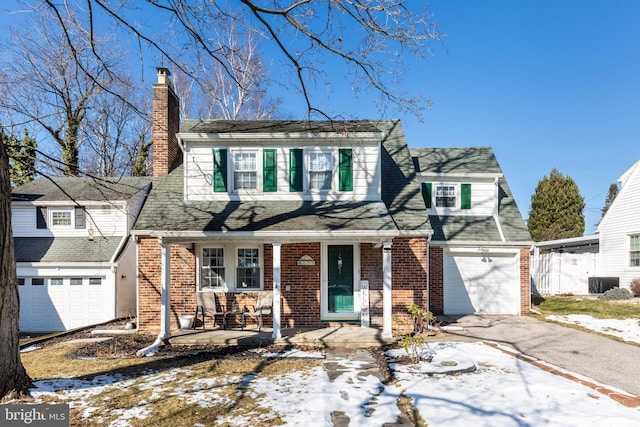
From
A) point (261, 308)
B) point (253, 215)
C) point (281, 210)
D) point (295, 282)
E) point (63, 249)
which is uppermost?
point (281, 210)

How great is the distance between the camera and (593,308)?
1431cm

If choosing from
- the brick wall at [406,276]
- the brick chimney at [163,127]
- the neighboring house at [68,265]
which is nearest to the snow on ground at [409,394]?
the brick wall at [406,276]

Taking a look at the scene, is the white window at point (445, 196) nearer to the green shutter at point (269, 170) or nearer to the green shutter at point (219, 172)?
the green shutter at point (269, 170)

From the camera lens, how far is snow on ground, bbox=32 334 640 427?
4.95 m

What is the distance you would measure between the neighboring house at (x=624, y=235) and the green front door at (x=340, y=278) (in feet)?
45.2

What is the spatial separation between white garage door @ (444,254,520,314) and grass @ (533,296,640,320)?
5.35ft

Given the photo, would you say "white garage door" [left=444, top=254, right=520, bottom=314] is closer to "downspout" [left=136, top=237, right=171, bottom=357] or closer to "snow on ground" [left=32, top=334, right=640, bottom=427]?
"snow on ground" [left=32, top=334, right=640, bottom=427]

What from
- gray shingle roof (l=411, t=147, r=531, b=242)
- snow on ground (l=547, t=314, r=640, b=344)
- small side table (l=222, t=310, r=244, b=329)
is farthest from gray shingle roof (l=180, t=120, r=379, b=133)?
snow on ground (l=547, t=314, r=640, b=344)

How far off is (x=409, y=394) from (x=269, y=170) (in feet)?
22.9

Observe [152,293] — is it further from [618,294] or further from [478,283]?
[618,294]

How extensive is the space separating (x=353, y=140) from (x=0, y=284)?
820cm

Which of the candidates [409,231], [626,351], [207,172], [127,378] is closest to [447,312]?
[409,231]

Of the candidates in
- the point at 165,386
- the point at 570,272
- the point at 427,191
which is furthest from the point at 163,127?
the point at 570,272

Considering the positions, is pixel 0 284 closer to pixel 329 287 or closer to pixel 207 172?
pixel 207 172
